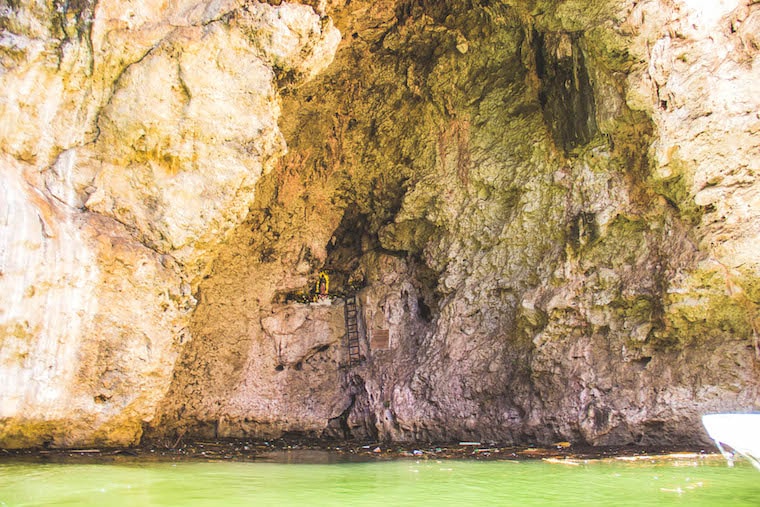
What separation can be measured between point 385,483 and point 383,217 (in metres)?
5.19

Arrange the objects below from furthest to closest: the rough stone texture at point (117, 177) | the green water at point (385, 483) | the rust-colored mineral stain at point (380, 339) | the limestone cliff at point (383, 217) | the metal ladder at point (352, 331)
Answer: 1. the metal ladder at point (352, 331)
2. the rust-colored mineral stain at point (380, 339)
3. the limestone cliff at point (383, 217)
4. the rough stone texture at point (117, 177)
5. the green water at point (385, 483)

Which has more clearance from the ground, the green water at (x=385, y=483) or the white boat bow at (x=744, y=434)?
the white boat bow at (x=744, y=434)

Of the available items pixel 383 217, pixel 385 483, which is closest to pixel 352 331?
pixel 383 217

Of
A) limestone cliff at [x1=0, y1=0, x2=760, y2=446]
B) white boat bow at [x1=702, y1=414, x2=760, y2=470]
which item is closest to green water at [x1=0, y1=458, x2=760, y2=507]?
white boat bow at [x1=702, y1=414, x2=760, y2=470]

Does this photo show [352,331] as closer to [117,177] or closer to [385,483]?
[117,177]

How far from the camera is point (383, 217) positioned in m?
9.45

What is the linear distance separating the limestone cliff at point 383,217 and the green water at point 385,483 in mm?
1138

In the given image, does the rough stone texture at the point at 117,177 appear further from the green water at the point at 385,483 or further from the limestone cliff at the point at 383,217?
the green water at the point at 385,483

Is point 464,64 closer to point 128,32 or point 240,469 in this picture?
point 128,32

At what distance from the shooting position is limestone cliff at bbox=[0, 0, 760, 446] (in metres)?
5.83

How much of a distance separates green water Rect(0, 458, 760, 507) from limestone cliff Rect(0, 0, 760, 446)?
1138mm

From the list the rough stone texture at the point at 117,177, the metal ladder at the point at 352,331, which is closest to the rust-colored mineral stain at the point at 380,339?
the metal ladder at the point at 352,331

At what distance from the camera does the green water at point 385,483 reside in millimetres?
3854

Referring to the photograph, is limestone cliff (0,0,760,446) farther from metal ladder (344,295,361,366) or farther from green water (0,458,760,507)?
green water (0,458,760,507)
